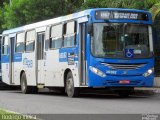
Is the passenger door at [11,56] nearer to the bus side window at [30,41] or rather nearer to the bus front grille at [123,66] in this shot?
the bus side window at [30,41]

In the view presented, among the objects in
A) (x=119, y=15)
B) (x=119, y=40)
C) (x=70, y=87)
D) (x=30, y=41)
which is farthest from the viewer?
(x=30, y=41)

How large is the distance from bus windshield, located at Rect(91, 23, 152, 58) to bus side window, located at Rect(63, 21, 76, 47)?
1467mm

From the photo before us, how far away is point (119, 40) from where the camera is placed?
20.5 m

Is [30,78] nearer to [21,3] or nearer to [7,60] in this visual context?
[7,60]

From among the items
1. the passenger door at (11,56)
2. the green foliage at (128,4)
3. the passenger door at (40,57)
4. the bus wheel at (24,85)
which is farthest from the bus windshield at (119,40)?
the passenger door at (11,56)

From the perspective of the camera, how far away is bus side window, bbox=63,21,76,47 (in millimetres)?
21688

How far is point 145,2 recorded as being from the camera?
28.1m

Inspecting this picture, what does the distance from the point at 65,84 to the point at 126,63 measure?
3256 millimetres

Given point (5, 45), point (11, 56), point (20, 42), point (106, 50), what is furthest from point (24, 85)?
point (106, 50)

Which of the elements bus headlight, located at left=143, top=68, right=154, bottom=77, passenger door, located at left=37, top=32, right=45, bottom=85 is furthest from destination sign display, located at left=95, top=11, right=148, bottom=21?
passenger door, located at left=37, top=32, right=45, bottom=85

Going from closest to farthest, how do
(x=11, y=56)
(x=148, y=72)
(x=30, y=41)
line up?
(x=148, y=72)
(x=30, y=41)
(x=11, y=56)

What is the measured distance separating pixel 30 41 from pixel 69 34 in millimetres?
4854

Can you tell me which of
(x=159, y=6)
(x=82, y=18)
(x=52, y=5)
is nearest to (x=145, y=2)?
(x=159, y=6)

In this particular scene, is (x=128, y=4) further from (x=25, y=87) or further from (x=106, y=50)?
(x=106, y=50)
